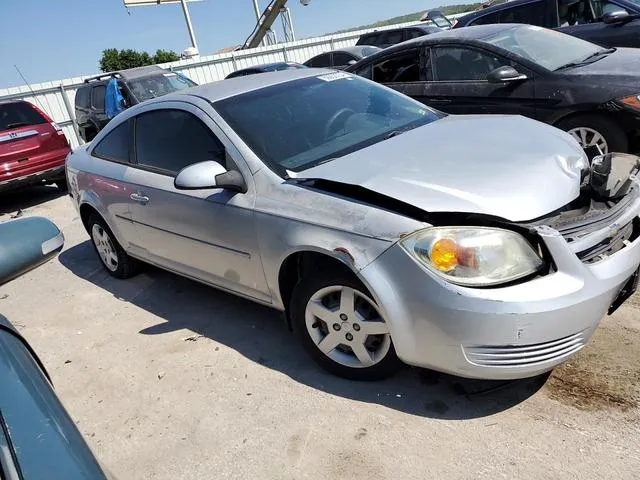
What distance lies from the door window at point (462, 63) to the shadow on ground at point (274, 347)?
11.0 ft

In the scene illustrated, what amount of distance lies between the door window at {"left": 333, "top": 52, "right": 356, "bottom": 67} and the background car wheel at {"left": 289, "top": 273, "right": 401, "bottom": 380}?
36.3 feet

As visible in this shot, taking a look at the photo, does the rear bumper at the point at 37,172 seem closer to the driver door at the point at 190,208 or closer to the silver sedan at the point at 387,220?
the driver door at the point at 190,208

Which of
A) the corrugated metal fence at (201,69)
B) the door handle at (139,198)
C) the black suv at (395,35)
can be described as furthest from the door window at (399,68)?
the corrugated metal fence at (201,69)

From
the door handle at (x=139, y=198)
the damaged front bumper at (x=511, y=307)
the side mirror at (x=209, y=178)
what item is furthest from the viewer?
the door handle at (x=139, y=198)

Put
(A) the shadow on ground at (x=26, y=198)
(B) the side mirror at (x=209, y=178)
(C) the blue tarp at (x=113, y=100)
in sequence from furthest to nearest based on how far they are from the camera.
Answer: (C) the blue tarp at (x=113, y=100), (A) the shadow on ground at (x=26, y=198), (B) the side mirror at (x=209, y=178)

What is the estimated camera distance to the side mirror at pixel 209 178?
2943 millimetres

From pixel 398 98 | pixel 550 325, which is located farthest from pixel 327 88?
pixel 550 325

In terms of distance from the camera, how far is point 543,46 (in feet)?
18.0

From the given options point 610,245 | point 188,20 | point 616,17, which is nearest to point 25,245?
point 610,245

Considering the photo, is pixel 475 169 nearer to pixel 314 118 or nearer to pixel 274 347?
pixel 314 118

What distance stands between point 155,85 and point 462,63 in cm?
672

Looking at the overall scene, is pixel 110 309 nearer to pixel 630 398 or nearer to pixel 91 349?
pixel 91 349

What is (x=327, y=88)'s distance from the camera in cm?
368

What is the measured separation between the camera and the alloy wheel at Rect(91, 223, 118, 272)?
4.74 meters
